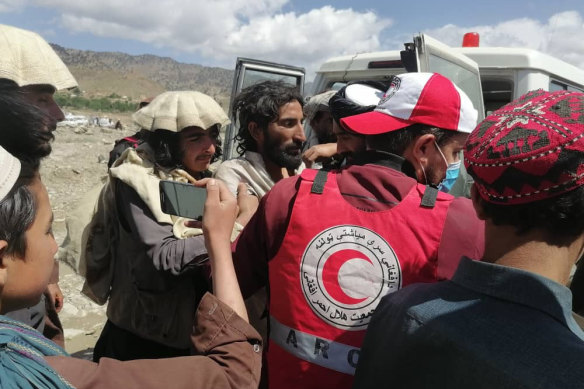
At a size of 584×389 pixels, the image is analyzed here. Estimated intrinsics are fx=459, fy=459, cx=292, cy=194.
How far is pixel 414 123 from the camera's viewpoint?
1.41 metres

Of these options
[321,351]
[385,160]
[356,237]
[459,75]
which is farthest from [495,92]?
[321,351]

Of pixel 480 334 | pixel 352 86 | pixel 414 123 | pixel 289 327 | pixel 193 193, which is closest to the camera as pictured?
pixel 480 334

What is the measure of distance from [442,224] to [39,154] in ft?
4.41

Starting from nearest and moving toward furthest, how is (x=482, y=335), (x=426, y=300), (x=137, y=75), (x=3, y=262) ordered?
(x=482, y=335), (x=426, y=300), (x=3, y=262), (x=137, y=75)

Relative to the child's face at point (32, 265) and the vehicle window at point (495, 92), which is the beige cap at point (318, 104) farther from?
the child's face at point (32, 265)

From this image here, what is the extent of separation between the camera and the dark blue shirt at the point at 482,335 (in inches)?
28.9

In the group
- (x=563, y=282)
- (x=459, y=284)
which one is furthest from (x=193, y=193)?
(x=563, y=282)

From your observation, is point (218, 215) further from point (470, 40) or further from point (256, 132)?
point (470, 40)

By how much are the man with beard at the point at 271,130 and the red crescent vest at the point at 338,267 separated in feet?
3.85

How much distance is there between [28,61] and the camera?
6.64ft

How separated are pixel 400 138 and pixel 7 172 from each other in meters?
1.04

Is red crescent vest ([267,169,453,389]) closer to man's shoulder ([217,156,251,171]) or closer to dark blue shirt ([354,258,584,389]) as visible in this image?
dark blue shirt ([354,258,584,389])

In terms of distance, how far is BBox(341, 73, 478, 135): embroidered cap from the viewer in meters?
1.40

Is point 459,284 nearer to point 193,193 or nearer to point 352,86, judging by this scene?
point 193,193
